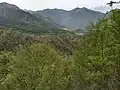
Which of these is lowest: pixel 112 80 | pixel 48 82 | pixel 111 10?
pixel 48 82

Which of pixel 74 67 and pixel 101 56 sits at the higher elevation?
pixel 101 56

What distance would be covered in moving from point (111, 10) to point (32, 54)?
23299mm

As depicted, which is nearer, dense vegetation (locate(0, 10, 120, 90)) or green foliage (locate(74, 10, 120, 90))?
green foliage (locate(74, 10, 120, 90))

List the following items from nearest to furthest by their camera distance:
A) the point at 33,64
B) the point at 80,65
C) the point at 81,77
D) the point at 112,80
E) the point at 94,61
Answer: the point at 94,61 < the point at 112,80 < the point at 80,65 < the point at 81,77 < the point at 33,64

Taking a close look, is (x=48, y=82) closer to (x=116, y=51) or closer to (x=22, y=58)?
(x=22, y=58)

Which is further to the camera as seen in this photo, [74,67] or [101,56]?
[74,67]

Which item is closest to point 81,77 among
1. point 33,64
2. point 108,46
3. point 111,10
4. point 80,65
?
point 80,65

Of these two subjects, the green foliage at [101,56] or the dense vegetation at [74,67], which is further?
the dense vegetation at [74,67]

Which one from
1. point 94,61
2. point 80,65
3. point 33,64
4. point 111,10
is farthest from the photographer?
point 33,64

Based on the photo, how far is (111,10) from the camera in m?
24.5

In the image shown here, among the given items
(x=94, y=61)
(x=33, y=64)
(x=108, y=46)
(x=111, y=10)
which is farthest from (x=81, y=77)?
(x=111, y=10)

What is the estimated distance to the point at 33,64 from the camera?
149 ft

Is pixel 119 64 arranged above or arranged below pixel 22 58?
above

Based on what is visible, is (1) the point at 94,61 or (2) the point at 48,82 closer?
(1) the point at 94,61
